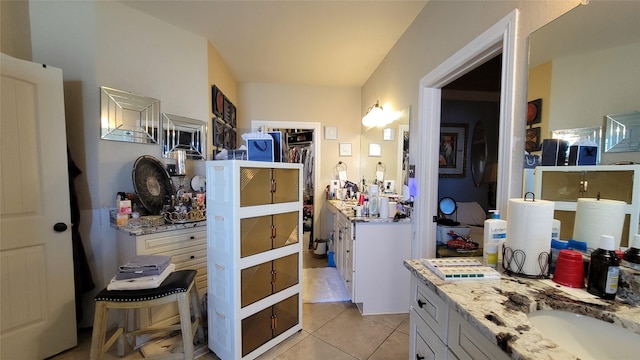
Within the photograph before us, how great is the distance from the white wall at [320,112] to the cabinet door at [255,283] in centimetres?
233

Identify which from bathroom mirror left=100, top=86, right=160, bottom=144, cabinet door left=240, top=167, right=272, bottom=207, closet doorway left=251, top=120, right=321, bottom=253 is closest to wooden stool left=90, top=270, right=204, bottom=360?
cabinet door left=240, top=167, right=272, bottom=207

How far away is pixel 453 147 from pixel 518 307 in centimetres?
281


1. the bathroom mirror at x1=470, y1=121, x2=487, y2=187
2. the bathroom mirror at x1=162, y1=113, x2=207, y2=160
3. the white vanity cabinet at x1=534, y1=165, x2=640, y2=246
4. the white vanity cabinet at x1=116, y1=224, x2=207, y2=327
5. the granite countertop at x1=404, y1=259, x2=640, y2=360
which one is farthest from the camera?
the bathroom mirror at x1=470, y1=121, x2=487, y2=187

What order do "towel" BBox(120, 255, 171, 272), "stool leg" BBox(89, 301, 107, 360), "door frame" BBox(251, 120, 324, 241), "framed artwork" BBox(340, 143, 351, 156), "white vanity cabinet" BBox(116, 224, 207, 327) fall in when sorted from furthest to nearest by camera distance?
"framed artwork" BBox(340, 143, 351, 156)
"door frame" BBox(251, 120, 324, 241)
"white vanity cabinet" BBox(116, 224, 207, 327)
"towel" BBox(120, 255, 171, 272)
"stool leg" BBox(89, 301, 107, 360)

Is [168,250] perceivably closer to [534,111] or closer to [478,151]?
[534,111]

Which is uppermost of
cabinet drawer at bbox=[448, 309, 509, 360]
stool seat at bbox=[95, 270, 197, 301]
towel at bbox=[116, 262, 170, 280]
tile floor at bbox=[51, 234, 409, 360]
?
cabinet drawer at bbox=[448, 309, 509, 360]

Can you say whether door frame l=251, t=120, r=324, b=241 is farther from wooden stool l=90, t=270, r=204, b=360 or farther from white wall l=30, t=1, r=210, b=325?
wooden stool l=90, t=270, r=204, b=360

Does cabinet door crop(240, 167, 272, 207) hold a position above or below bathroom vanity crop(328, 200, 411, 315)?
above

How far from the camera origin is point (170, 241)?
1970mm

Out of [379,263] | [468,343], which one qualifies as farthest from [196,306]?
[468,343]

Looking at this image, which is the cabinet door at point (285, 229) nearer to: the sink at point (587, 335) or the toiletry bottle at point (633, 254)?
the sink at point (587, 335)

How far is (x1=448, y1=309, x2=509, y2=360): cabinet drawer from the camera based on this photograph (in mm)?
677

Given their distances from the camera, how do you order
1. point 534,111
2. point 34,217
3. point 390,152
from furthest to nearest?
point 390,152
point 34,217
point 534,111

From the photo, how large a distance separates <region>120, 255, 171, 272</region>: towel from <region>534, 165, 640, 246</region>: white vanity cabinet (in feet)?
7.01
